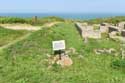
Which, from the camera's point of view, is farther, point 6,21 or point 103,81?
point 6,21

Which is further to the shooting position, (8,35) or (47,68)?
(8,35)

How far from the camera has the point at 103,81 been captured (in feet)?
49.2

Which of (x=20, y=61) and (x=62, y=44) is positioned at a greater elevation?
(x=62, y=44)

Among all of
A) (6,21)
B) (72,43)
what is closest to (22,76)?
(72,43)

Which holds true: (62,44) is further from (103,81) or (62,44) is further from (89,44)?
(89,44)

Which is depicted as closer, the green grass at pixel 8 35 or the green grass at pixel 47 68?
the green grass at pixel 47 68

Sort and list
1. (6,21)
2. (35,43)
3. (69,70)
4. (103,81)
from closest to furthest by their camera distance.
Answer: (103,81) → (69,70) → (35,43) → (6,21)

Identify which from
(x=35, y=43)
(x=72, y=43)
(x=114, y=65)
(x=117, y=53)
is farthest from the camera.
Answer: (x=72, y=43)

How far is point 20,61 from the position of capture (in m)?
19.0

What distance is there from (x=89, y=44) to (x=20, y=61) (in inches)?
331

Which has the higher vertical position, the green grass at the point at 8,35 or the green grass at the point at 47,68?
the green grass at the point at 47,68

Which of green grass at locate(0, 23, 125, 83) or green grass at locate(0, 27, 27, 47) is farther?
green grass at locate(0, 27, 27, 47)

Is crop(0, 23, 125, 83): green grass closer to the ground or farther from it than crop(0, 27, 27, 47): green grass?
farther from it

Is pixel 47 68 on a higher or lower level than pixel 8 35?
higher
